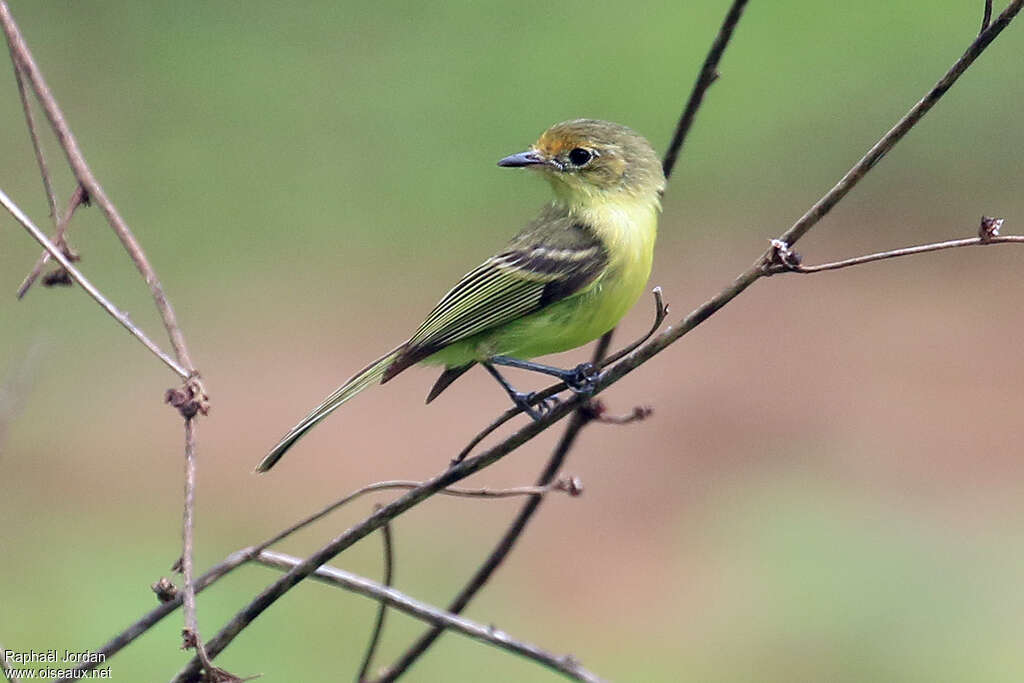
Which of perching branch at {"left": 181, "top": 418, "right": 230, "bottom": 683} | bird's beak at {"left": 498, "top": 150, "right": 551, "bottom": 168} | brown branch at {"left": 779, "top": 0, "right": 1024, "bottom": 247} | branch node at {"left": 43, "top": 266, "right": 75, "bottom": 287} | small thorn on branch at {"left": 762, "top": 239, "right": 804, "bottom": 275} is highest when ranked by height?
bird's beak at {"left": 498, "top": 150, "right": 551, "bottom": 168}

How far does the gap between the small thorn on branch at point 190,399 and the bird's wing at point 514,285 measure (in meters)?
1.39

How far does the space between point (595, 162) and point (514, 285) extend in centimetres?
50

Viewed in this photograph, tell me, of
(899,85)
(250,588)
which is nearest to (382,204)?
Result: (899,85)

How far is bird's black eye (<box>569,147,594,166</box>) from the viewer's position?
150 inches

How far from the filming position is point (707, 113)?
37.2ft

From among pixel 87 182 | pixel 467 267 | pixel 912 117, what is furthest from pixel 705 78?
pixel 467 267

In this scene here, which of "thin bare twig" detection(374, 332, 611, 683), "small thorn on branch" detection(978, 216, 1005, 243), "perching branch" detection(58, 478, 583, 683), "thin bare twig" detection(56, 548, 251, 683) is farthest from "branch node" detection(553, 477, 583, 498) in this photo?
"small thorn on branch" detection(978, 216, 1005, 243)

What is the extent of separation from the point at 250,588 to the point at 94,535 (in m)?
1.39

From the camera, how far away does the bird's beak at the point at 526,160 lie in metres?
3.68

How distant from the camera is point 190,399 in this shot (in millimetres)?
1944

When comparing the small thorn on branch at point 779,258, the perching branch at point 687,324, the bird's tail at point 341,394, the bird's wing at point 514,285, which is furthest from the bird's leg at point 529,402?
→ the small thorn on branch at point 779,258

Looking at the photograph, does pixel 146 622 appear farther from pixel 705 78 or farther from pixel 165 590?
pixel 705 78

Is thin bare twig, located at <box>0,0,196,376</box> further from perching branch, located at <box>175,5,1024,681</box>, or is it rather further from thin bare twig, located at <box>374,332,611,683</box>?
thin bare twig, located at <box>374,332,611,683</box>

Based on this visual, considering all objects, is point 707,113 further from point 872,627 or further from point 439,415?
point 872,627
